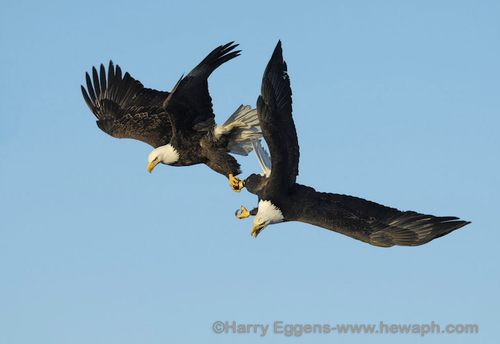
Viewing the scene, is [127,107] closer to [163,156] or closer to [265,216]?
[163,156]

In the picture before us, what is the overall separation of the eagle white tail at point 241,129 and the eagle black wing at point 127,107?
148cm

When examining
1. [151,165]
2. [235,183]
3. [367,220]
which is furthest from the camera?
[151,165]

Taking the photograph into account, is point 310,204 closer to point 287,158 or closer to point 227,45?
point 287,158

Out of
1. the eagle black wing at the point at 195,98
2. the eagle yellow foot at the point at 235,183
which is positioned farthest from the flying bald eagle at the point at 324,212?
the eagle black wing at the point at 195,98

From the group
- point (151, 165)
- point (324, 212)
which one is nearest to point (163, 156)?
point (151, 165)

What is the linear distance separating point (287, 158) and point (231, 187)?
1.82 metres

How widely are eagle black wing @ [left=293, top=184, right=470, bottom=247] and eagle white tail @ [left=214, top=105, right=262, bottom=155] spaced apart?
123 centimetres

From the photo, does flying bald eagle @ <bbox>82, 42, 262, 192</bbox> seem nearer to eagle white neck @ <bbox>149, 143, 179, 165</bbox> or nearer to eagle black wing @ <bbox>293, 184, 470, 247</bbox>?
eagle white neck @ <bbox>149, 143, 179, 165</bbox>

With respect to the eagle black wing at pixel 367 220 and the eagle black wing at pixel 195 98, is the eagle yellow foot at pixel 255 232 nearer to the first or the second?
the eagle black wing at pixel 367 220

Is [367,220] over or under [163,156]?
under

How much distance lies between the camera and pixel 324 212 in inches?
400

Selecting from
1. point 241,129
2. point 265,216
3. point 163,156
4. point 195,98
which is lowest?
point 265,216

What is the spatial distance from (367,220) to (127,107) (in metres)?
5.04

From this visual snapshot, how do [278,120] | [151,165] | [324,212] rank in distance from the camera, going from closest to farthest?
[278,120]
[324,212]
[151,165]
